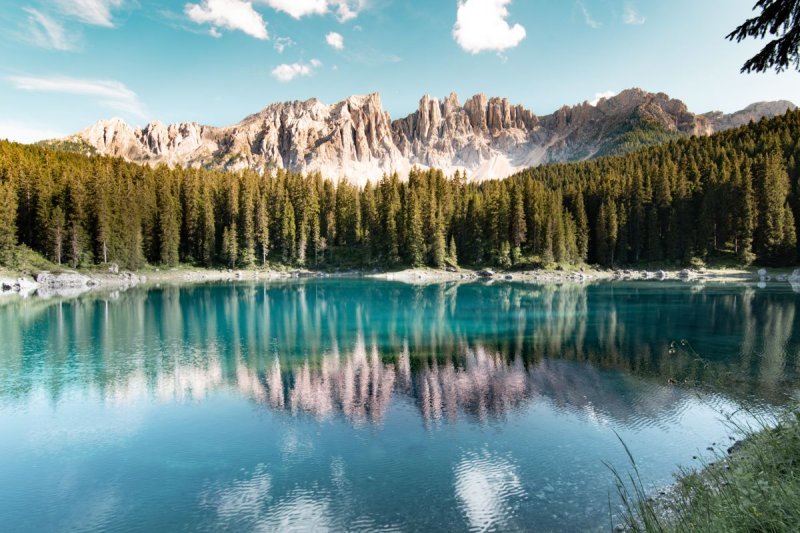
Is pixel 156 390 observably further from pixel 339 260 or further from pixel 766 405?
pixel 339 260

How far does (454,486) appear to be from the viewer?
1311 centimetres

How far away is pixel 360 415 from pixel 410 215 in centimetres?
8103

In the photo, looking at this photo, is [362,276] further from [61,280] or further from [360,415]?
[360,415]

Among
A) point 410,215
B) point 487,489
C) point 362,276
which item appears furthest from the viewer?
point 410,215

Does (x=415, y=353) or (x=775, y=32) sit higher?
(x=775, y=32)

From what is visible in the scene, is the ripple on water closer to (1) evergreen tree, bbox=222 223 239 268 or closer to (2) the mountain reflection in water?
(2) the mountain reflection in water

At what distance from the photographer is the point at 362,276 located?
97312 mm

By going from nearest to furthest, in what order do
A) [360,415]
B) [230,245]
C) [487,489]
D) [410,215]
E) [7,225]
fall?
[487,489], [360,415], [7,225], [410,215], [230,245]

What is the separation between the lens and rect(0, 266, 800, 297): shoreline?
2685 inches

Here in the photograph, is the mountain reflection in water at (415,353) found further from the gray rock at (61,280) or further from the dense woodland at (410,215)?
the dense woodland at (410,215)

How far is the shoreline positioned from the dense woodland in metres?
2.99

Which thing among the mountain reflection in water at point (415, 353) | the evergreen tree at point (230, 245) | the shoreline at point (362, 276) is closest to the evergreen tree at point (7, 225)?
the shoreline at point (362, 276)

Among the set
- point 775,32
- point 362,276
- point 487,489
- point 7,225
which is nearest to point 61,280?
point 7,225

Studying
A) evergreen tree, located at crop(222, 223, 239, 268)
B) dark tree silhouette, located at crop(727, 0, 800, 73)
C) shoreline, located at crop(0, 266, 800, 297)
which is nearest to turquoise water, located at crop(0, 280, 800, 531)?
dark tree silhouette, located at crop(727, 0, 800, 73)
